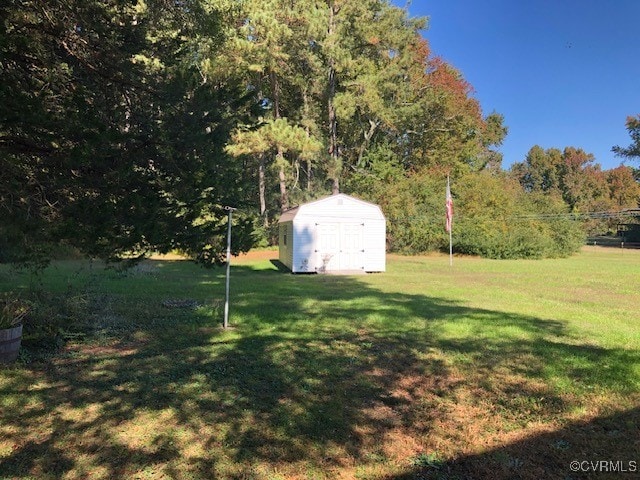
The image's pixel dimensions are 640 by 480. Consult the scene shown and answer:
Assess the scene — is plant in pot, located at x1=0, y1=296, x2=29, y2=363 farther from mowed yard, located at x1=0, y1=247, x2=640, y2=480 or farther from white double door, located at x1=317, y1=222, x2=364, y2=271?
white double door, located at x1=317, y1=222, x2=364, y2=271

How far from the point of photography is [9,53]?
448cm

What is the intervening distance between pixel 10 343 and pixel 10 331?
127mm

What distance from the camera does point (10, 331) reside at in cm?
486

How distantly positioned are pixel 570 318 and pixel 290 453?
684 centimetres

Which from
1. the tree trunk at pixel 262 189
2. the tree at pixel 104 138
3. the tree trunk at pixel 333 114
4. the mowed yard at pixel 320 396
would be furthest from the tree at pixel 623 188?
the tree at pixel 104 138

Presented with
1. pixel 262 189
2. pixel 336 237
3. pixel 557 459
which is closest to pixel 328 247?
pixel 336 237

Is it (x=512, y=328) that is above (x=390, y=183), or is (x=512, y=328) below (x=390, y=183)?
below

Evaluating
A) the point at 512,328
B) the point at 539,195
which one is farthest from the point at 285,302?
the point at 539,195

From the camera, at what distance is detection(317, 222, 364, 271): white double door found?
1841 cm

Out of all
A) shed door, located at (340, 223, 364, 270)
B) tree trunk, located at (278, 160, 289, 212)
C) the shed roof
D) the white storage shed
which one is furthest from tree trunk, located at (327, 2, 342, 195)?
shed door, located at (340, 223, 364, 270)

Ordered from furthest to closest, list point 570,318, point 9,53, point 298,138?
point 298,138 → point 570,318 → point 9,53

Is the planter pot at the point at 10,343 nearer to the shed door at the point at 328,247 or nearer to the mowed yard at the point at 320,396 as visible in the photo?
the mowed yard at the point at 320,396

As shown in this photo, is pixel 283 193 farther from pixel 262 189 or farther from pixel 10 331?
pixel 10 331

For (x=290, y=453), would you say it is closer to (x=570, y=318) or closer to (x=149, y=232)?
(x=149, y=232)
